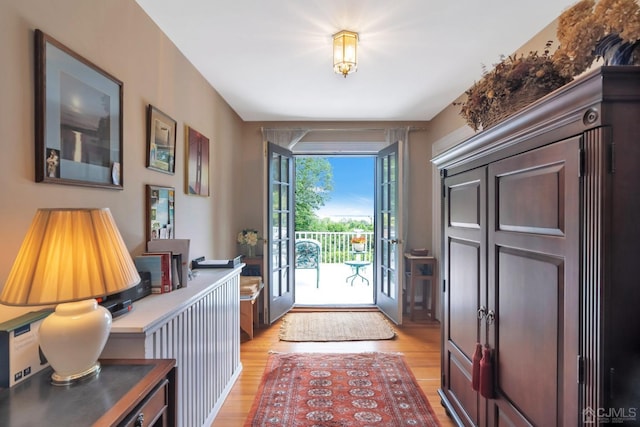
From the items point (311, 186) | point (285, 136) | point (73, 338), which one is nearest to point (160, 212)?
point (73, 338)

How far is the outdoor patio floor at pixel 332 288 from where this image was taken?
463 cm

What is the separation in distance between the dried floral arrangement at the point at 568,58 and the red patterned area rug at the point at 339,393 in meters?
1.88

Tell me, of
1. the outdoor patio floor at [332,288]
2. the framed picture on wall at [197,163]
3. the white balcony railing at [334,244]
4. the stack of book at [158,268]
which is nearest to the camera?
the stack of book at [158,268]

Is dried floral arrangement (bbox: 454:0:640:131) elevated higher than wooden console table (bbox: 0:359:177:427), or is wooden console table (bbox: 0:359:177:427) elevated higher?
dried floral arrangement (bbox: 454:0:640:131)

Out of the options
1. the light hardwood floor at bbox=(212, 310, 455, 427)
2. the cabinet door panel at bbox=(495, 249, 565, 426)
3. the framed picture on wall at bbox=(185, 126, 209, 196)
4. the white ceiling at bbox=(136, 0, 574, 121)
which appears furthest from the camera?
the framed picture on wall at bbox=(185, 126, 209, 196)

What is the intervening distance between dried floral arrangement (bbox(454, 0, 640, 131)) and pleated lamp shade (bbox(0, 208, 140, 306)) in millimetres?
1574

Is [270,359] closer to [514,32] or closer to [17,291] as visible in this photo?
[17,291]

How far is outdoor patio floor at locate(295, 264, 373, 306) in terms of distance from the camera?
15.2 feet

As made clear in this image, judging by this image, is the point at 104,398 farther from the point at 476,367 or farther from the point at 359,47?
the point at 359,47

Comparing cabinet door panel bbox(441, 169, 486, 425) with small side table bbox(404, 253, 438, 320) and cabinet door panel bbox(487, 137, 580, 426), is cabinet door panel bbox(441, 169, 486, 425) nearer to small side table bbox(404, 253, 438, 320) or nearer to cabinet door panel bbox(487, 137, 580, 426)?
cabinet door panel bbox(487, 137, 580, 426)

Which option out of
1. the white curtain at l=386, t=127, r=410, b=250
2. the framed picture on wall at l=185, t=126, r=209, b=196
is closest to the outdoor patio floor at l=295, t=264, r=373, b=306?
the white curtain at l=386, t=127, r=410, b=250

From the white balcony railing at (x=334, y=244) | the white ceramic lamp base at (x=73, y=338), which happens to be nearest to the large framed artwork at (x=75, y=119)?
the white ceramic lamp base at (x=73, y=338)

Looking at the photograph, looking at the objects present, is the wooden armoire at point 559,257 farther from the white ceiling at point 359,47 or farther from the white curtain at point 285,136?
the white curtain at point 285,136

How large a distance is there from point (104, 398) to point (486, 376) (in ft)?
4.92
